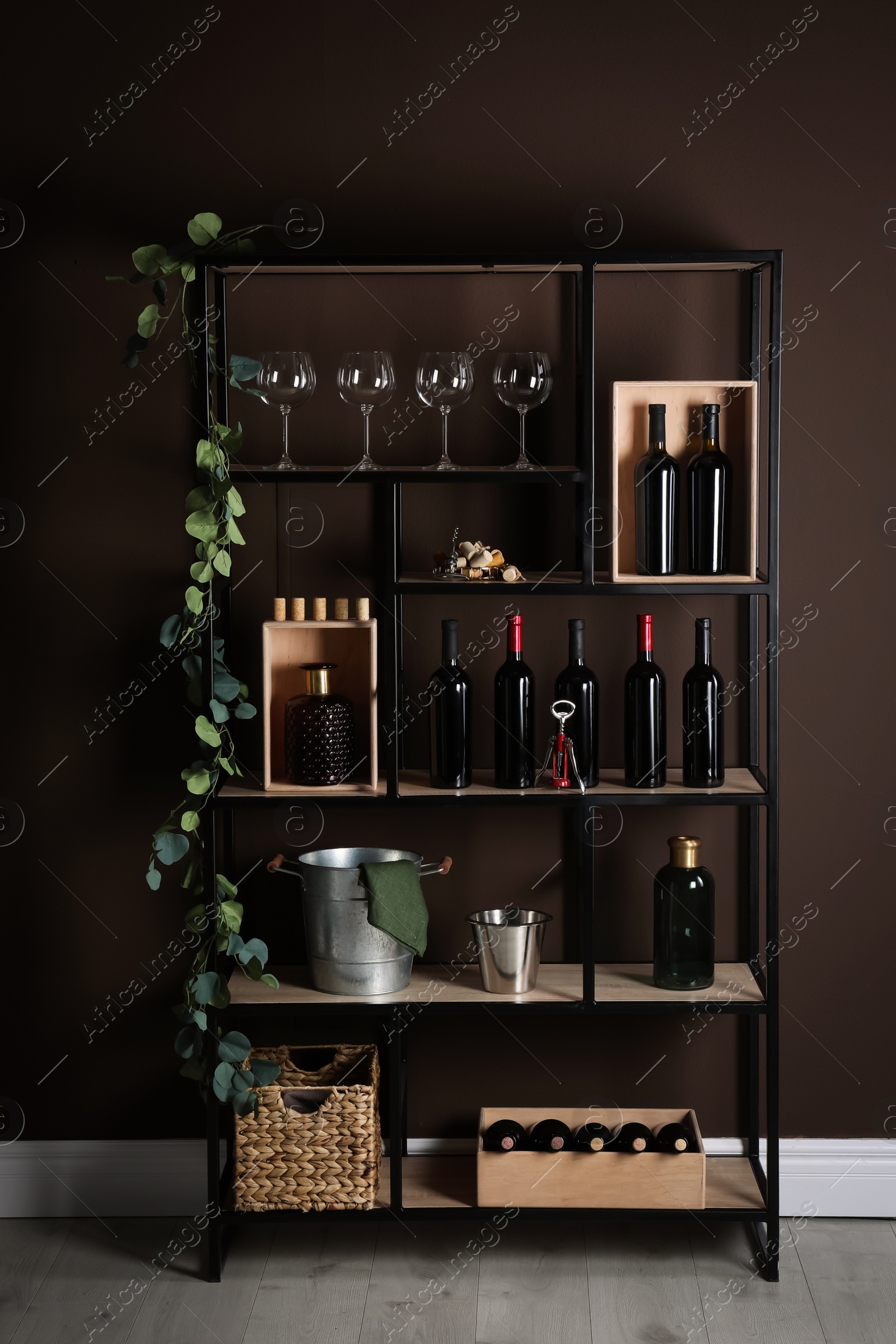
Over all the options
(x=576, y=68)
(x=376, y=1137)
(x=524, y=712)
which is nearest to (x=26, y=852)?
(x=376, y=1137)

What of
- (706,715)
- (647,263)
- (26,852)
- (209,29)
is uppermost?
(209,29)

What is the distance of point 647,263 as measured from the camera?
237 centimetres

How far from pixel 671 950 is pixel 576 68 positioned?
1.94 metres

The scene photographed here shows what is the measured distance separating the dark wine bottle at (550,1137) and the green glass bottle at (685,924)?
37 centimetres

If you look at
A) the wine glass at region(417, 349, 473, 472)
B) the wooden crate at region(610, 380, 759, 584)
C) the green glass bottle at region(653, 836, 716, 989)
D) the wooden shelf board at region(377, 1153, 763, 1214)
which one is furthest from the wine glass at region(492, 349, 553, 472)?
the wooden shelf board at region(377, 1153, 763, 1214)

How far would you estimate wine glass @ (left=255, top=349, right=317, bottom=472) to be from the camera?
2.39 meters

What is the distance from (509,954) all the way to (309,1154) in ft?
1.94

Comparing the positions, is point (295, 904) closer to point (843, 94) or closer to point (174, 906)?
point (174, 906)

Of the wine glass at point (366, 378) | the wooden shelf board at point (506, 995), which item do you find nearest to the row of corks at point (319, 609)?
the wine glass at point (366, 378)

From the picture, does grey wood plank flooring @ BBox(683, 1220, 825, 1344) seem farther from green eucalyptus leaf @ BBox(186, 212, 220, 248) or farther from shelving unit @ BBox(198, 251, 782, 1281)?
green eucalyptus leaf @ BBox(186, 212, 220, 248)

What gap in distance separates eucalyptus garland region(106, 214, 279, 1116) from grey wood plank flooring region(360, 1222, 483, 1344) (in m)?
0.46

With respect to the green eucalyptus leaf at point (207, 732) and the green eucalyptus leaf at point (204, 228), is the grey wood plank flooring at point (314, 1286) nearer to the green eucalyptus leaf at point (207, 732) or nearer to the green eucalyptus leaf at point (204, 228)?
the green eucalyptus leaf at point (207, 732)

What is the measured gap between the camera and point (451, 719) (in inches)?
96.9

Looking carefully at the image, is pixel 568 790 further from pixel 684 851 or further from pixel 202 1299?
pixel 202 1299
